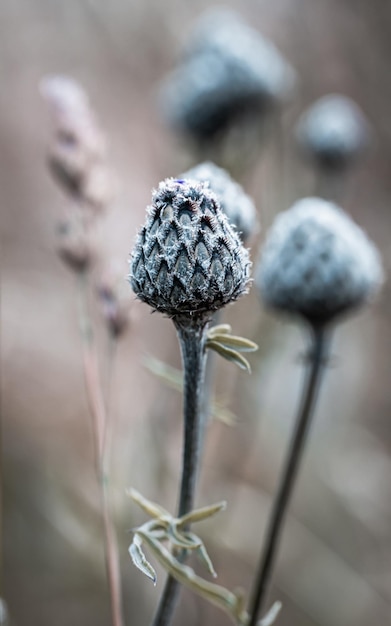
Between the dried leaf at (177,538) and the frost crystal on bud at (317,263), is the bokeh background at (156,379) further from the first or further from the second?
the dried leaf at (177,538)

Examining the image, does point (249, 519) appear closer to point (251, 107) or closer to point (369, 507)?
point (369, 507)

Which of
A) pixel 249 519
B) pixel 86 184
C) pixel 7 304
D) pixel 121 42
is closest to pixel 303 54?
pixel 121 42

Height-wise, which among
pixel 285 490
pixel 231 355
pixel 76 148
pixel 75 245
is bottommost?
pixel 285 490

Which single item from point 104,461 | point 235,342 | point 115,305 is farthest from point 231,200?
point 104,461

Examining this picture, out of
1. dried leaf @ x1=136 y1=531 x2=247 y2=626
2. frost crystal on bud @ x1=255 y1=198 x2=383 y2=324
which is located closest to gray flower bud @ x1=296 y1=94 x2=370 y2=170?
frost crystal on bud @ x1=255 y1=198 x2=383 y2=324

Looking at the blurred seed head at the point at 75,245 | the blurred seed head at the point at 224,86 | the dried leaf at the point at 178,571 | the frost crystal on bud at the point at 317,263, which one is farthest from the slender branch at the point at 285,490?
the blurred seed head at the point at 224,86

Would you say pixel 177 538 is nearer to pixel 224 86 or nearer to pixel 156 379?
pixel 224 86
